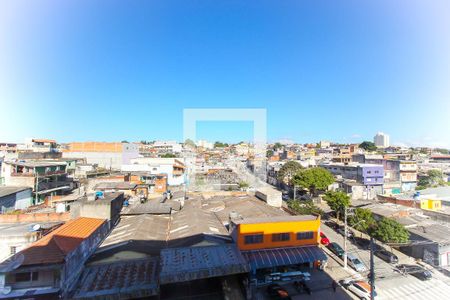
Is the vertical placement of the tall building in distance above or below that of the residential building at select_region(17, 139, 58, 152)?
above

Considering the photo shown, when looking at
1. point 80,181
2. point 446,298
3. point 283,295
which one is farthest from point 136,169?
point 446,298

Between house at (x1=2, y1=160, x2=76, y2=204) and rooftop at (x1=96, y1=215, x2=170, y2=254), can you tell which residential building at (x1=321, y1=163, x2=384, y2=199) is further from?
house at (x1=2, y1=160, x2=76, y2=204)

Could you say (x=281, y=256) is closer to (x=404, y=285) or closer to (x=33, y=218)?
(x=404, y=285)

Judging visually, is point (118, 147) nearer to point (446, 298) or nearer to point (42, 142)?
point (42, 142)

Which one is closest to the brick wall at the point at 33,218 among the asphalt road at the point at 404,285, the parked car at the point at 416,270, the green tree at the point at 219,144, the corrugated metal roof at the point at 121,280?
the corrugated metal roof at the point at 121,280

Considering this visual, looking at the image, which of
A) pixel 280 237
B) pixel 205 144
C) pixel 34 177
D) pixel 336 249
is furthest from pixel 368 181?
pixel 205 144

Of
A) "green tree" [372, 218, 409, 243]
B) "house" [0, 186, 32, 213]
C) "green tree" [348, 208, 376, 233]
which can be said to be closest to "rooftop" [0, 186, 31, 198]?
"house" [0, 186, 32, 213]

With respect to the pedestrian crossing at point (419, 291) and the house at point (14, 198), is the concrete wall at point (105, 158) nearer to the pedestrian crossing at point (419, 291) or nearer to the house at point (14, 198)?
the house at point (14, 198)
